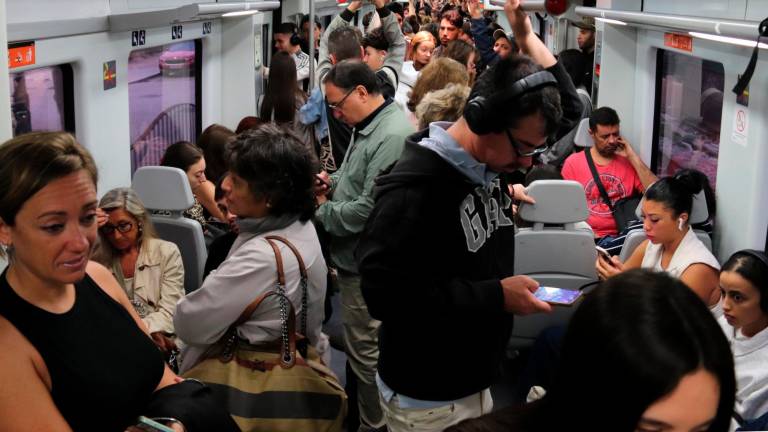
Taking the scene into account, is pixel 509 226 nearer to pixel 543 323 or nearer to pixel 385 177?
pixel 385 177

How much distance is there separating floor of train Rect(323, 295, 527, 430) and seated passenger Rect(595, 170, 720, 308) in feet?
3.24

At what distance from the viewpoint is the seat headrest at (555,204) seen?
185 inches

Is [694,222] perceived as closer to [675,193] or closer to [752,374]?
[675,193]

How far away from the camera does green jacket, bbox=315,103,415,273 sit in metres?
4.18

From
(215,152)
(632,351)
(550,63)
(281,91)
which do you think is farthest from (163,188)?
(632,351)

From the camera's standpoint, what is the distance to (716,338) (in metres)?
1.48

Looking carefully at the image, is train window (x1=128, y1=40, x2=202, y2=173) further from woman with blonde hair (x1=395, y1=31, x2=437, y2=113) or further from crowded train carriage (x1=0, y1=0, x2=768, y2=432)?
woman with blonde hair (x1=395, y1=31, x2=437, y2=113)

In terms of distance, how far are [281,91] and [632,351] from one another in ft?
19.8

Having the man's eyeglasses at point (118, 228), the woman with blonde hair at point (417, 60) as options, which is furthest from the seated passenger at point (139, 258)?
the woman with blonde hair at point (417, 60)

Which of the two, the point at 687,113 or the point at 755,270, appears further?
the point at 687,113

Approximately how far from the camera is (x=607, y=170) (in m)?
6.35

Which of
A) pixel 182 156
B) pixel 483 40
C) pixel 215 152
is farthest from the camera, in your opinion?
pixel 483 40

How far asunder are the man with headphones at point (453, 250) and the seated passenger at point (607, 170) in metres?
3.71

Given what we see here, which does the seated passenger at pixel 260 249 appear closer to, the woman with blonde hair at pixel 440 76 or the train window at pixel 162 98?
the woman with blonde hair at pixel 440 76
